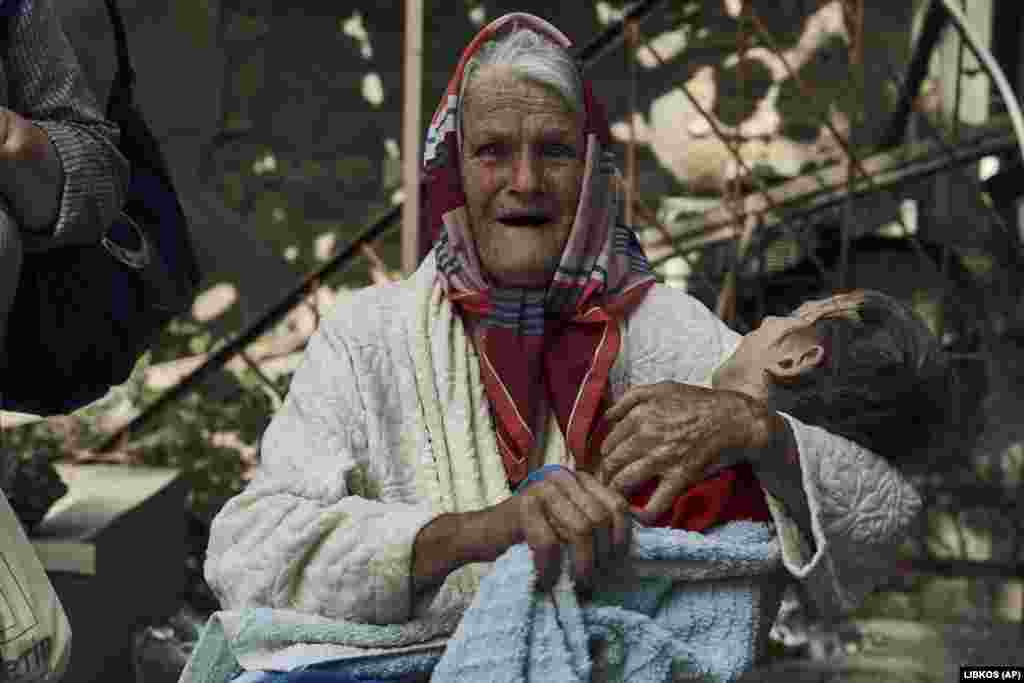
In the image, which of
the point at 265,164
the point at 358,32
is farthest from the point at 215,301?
the point at 358,32

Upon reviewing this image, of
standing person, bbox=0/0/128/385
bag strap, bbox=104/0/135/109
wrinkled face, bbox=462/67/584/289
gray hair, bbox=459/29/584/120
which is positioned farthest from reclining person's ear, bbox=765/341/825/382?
bag strap, bbox=104/0/135/109

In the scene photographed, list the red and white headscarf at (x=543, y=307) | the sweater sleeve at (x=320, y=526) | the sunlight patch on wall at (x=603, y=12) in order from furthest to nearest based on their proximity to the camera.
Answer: the sunlight patch on wall at (x=603, y=12) < the red and white headscarf at (x=543, y=307) < the sweater sleeve at (x=320, y=526)

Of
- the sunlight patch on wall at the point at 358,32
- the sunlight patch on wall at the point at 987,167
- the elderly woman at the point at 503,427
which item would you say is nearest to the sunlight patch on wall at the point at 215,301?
the sunlight patch on wall at the point at 358,32

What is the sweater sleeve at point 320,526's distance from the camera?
2.62 metres

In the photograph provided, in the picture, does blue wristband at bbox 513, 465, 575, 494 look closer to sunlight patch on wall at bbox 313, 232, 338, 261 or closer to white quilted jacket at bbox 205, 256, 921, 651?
white quilted jacket at bbox 205, 256, 921, 651

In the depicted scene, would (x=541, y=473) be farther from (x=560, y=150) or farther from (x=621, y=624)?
(x=560, y=150)

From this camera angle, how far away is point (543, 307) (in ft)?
9.37

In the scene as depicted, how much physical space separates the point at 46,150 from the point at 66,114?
14 centimetres

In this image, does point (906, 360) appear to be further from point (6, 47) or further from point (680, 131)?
point (680, 131)

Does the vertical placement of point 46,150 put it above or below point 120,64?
below

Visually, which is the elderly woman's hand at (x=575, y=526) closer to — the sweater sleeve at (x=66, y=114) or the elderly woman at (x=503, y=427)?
the elderly woman at (x=503, y=427)

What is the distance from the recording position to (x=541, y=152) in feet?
9.29

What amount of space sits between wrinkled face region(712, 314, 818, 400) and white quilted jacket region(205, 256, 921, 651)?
0.10m

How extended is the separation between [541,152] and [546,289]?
0.23 metres
